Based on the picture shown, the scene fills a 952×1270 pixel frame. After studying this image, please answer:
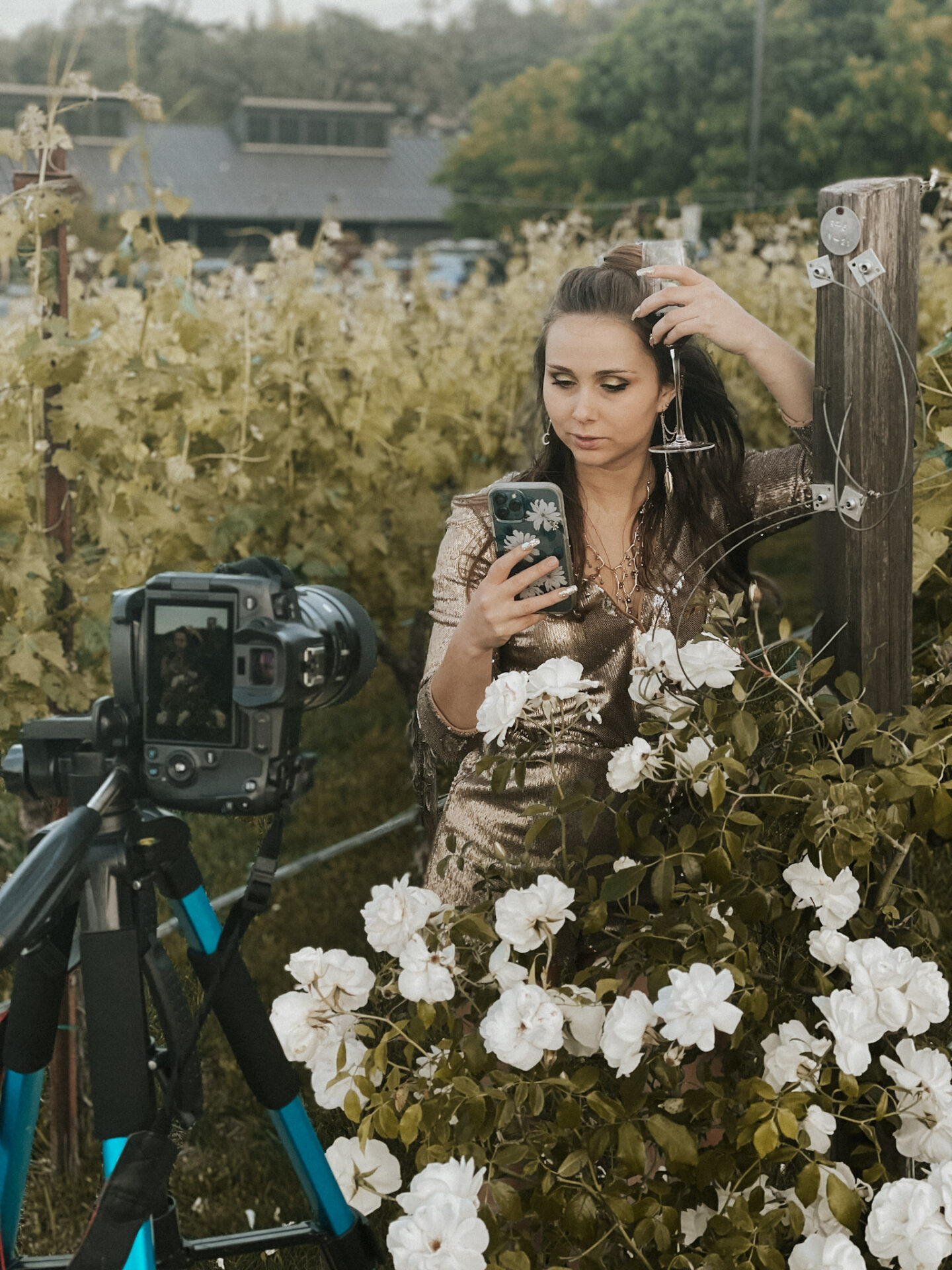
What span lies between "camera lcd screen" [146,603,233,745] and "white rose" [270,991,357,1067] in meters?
0.33

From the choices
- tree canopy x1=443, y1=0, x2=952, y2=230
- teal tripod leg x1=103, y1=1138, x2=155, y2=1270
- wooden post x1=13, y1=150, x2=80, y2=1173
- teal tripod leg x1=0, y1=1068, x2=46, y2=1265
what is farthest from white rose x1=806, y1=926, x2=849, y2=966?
tree canopy x1=443, y1=0, x2=952, y2=230

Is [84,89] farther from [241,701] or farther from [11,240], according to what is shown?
[241,701]

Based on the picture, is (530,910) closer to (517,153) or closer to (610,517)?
(610,517)

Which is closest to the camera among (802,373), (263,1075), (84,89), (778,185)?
(263,1075)

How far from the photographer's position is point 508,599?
1.62 m

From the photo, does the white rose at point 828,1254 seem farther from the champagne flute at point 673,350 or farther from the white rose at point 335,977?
the champagne flute at point 673,350

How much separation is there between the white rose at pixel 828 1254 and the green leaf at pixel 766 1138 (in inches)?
4.4

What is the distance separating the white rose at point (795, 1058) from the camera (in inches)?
56.0

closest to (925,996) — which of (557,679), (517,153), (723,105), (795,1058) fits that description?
(795,1058)

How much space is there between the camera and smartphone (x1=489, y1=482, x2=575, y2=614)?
163 cm

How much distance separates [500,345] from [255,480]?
2.23 metres

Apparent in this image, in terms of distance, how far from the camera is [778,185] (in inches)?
1519

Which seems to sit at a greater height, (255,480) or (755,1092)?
(255,480)

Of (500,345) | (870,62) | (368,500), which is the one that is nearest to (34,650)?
(368,500)
